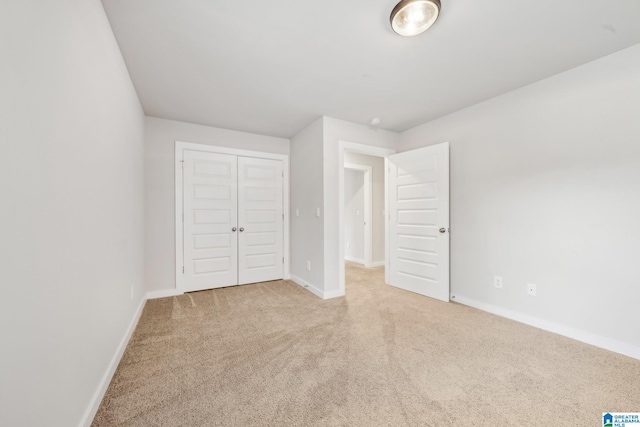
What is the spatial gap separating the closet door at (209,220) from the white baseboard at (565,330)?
11.3 ft

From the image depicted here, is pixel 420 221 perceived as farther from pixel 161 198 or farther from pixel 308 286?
pixel 161 198

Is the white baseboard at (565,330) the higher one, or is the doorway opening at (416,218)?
the doorway opening at (416,218)

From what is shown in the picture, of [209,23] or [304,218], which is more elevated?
[209,23]

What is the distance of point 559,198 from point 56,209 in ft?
12.0

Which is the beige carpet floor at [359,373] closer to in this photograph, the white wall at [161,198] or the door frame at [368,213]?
the white wall at [161,198]

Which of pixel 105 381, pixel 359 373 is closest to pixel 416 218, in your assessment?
pixel 359 373

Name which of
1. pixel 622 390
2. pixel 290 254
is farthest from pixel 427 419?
pixel 290 254

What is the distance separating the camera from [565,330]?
7.68 feet

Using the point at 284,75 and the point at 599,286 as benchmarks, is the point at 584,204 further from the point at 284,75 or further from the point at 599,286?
the point at 284,75

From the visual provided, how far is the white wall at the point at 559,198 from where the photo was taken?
2.06 metres

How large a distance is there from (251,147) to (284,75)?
6.21 ft

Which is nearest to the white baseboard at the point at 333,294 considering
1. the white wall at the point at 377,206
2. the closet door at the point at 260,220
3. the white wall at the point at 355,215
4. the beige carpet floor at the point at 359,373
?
the beige carpet floor at the point at 359,373

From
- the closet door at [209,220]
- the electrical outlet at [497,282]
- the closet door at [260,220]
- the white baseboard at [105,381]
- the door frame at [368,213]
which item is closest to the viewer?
the white baseboard at [105,381]

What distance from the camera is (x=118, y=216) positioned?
202cm
